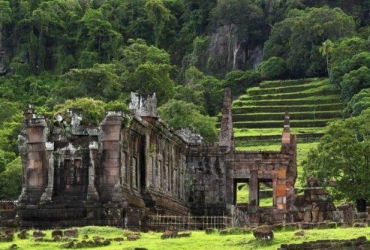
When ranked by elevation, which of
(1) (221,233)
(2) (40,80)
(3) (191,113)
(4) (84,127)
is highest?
(2) (40,80)


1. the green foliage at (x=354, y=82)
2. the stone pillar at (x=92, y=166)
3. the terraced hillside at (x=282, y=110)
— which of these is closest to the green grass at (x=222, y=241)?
the stone pillar at (x=92, y=166)

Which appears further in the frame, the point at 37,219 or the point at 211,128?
the point at 211,128

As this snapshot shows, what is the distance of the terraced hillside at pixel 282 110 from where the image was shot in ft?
407

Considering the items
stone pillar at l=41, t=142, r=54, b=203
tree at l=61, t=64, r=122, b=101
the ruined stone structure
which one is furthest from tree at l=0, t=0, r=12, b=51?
stone pillar at l=41, t=142, r=54, b=203

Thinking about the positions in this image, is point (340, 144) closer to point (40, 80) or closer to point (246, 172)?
point (246, 172)

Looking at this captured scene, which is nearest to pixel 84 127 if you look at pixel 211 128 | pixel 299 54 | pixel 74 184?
pixel 74 184

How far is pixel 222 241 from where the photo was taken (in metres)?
39.2

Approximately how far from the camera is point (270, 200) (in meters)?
91.9

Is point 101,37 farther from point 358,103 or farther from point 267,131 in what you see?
point 358,103

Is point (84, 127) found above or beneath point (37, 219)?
above

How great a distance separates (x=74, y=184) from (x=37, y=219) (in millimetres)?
2936

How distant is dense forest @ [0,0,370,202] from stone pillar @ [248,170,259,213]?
41720 millimetres

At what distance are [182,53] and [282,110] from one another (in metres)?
65.5

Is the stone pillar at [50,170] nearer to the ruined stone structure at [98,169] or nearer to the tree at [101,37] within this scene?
the ruined stone structure at [98,169]
